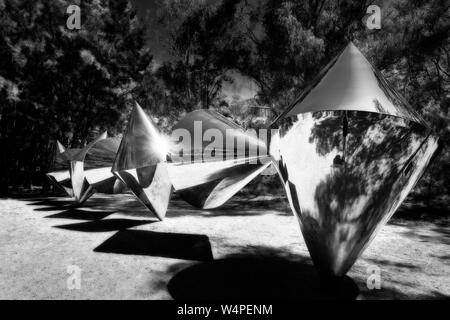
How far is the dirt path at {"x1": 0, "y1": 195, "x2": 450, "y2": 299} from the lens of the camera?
403 centimetres

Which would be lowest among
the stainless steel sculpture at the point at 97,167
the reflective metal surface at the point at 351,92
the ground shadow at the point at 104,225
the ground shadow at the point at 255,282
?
the ground shadow at the point at 104,225

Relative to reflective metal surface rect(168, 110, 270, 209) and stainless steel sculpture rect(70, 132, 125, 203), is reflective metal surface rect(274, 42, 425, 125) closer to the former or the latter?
reflective metal surface rect(168, 110, 270, 209)

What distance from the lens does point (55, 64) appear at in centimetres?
1512

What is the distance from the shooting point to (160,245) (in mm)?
6254

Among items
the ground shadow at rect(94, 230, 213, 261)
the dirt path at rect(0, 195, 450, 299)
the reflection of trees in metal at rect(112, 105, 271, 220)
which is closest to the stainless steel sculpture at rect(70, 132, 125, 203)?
the dirt path at rect(0, 195, 450, 299)

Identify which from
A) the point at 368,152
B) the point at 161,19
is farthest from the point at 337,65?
the point at 161,19

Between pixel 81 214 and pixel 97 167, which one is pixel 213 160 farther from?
pixel 81 214

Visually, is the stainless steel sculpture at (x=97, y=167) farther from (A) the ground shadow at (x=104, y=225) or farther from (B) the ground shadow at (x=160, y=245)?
(B) the ground shadow at (x=160, y=245)

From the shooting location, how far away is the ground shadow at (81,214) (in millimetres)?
9381

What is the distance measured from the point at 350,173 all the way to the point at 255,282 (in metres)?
2.04

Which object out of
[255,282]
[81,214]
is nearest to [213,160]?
[255,282]

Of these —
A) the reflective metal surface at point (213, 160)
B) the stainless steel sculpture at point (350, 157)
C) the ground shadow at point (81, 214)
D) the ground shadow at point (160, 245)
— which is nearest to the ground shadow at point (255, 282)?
the stainless steel sculpture at point (350, 157)

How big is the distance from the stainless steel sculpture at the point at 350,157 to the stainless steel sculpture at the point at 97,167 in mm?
7691

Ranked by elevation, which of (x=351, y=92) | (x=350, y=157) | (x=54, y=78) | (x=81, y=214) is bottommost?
(x=81, y=214)
